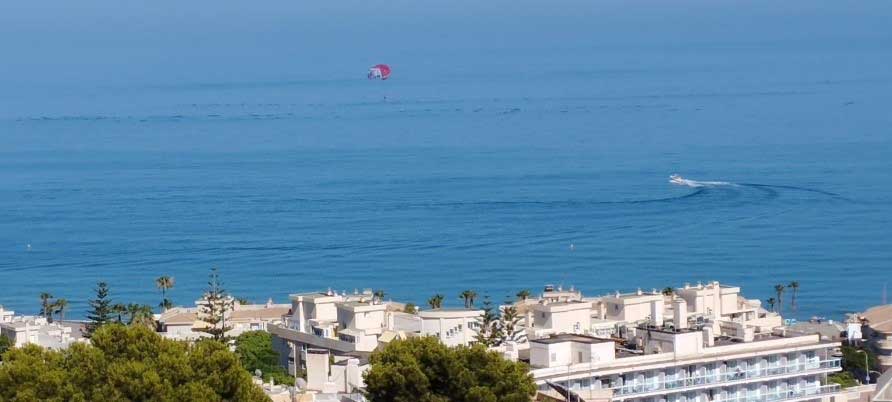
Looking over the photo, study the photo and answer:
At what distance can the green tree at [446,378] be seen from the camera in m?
23.4

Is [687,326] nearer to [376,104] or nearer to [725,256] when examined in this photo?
[725,256]

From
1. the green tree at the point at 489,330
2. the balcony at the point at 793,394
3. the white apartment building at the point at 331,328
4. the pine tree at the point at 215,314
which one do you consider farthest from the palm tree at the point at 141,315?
the balcony at the point at 793,394

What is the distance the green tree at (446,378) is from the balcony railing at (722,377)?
6500mm

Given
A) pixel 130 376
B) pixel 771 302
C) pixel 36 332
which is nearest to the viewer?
pixel 130 376

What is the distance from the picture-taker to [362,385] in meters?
26.7

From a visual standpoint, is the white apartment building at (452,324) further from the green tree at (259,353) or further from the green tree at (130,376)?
the green tree at (130,376)

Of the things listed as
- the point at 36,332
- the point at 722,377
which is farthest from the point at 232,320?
the point at 722,377

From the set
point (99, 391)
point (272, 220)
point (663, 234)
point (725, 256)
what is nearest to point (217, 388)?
point (99, 391)

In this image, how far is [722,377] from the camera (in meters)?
31.7

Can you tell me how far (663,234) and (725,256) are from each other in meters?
6.63

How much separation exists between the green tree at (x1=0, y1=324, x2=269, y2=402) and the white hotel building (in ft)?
21.8

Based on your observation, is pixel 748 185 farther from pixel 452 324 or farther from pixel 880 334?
pixel 452 324

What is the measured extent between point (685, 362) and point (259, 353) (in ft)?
36.2

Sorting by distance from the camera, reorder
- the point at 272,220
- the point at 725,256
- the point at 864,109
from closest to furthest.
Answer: the point at 725,256, the point at 272,220, the point at 864,109
